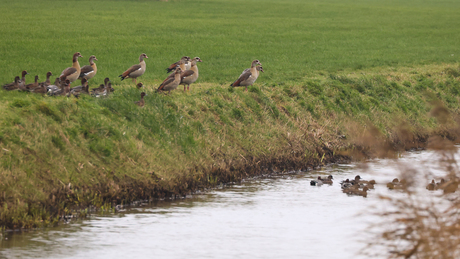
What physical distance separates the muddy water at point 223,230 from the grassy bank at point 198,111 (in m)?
0.79

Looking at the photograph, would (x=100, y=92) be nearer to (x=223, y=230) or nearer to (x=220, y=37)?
(x=223, y=230)

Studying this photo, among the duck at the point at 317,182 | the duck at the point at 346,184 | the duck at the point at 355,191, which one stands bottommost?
the duck at the point at 355,191

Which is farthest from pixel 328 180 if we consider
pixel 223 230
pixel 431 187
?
pixel 431 187

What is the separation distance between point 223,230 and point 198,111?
23.0 feet

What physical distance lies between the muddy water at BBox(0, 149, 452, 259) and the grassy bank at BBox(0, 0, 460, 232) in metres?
0.79

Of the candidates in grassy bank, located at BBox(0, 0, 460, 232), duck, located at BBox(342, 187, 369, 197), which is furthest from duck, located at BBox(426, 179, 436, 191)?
duck, located at BBox(342, 187, 369, 197)

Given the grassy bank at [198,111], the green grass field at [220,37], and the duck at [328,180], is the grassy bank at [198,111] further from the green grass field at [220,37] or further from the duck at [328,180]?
the duck at [328,180]

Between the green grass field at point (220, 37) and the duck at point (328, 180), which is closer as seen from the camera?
the duck at point (328, 180)

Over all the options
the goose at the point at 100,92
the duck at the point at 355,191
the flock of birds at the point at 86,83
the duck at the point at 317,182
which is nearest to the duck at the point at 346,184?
the duck at the point at 355,191

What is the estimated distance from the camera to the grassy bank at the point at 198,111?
14.6m

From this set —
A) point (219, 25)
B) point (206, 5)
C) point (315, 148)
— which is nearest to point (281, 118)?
point (315, 148)

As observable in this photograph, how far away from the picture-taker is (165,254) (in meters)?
12.1

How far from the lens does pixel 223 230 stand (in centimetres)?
1365

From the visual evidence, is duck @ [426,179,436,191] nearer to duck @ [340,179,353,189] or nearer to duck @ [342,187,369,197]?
duck @ [342,187,369,197]
